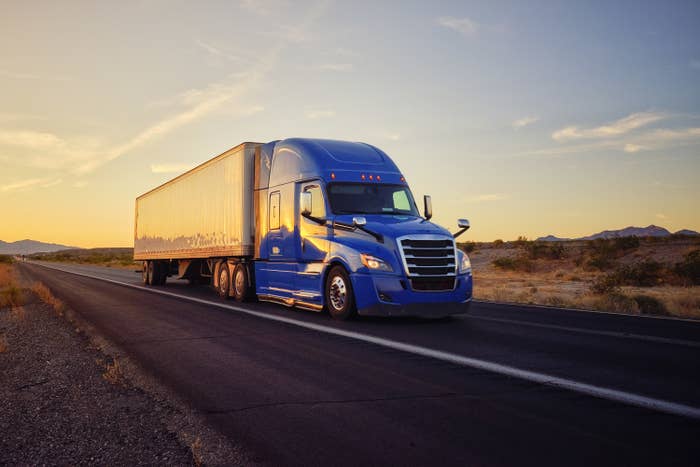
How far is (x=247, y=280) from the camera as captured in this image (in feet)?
51.4

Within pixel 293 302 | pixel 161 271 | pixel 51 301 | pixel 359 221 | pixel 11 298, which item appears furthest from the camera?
pixel 161 271

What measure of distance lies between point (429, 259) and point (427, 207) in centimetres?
223

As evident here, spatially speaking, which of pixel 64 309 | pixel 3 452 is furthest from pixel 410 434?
pixel 64 309

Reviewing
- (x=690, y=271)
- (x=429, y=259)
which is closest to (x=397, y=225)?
(x=429, y=259)

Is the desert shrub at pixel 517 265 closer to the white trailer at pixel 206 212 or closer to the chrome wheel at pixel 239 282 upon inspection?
the white trailer at pixel 206 212

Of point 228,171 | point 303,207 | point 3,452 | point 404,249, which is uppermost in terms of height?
point 228,171

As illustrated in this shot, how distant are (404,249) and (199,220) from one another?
1061 cm

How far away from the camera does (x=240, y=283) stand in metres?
16.0

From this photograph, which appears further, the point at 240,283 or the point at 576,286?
the point at 576,286

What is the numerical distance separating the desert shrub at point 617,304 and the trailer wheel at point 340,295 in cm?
731

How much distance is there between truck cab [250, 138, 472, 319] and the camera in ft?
34.4

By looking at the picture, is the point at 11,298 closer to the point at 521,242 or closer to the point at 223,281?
the point at 223,281

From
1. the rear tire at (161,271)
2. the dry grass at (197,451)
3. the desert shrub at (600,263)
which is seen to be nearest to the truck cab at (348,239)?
the dry grass at (197,451)

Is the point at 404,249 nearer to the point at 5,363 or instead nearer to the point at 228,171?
the point at 5,363
